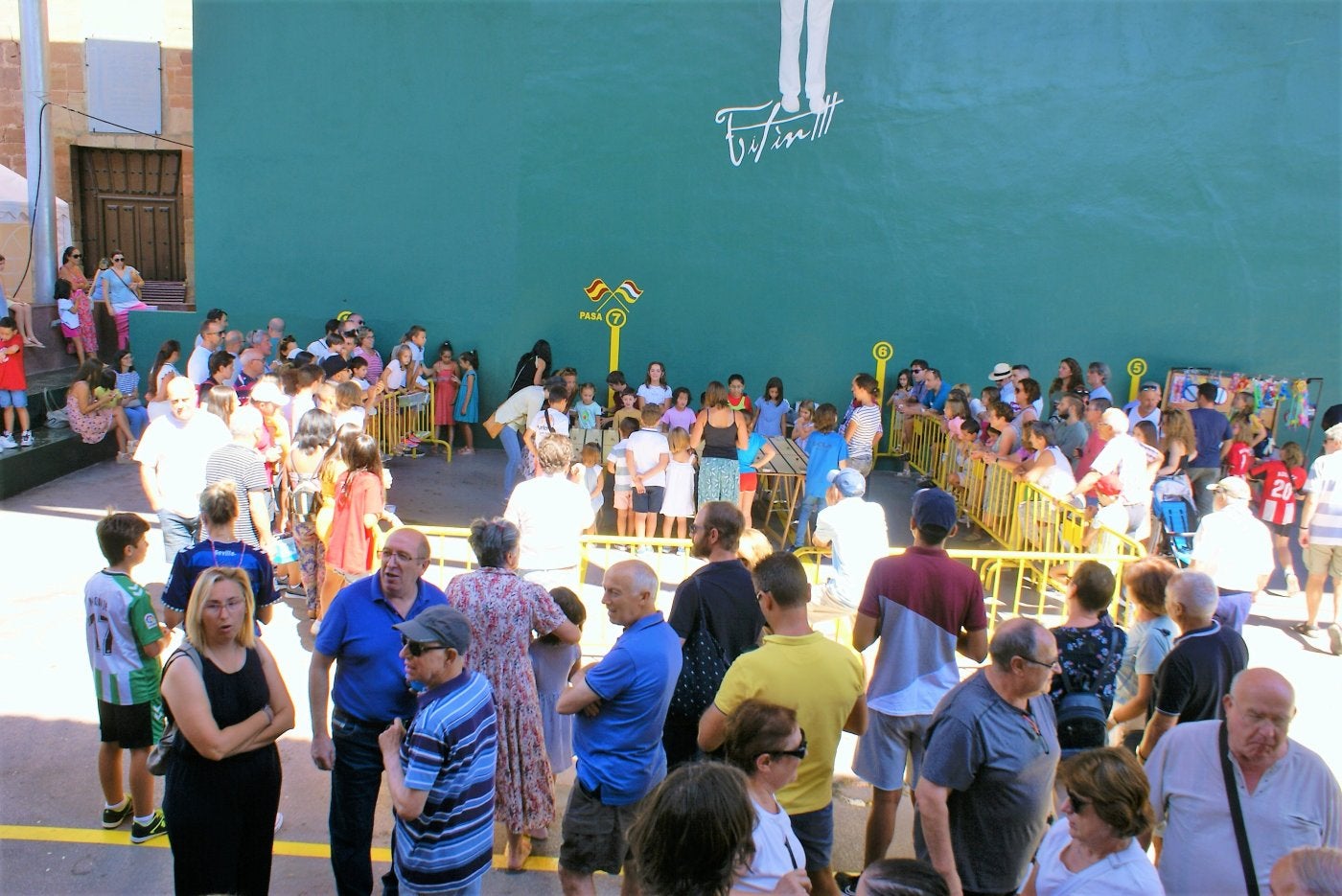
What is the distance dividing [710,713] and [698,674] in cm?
52

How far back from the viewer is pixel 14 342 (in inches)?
441

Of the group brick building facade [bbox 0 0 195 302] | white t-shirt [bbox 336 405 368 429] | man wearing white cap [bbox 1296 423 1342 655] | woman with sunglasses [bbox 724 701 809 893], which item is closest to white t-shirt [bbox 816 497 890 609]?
woman with sunglasses [bbox 724 701 809 893]

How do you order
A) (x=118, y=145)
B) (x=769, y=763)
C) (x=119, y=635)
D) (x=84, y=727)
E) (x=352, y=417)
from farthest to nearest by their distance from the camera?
(x=118, y=145) → (x=352, y=417) → (x=84, y=727) → (x=119, y=635) → (x=769, y=763)

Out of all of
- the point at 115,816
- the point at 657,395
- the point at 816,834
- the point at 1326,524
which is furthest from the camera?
the point at 657,395

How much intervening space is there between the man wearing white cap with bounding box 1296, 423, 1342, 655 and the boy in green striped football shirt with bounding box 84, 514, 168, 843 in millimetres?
8059

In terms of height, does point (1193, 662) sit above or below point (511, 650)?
above

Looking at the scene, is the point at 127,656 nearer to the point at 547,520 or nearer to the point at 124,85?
the point at 547,520

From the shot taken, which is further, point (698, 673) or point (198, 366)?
point (198, 366)

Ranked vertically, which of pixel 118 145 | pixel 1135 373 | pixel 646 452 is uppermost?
pixel 118 145

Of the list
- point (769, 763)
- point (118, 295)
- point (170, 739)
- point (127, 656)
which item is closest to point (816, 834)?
point (769, 763)

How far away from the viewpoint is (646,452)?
30.6 feet

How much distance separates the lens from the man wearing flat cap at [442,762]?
3.47 m

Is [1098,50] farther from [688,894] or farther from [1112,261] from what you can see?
[688,894]

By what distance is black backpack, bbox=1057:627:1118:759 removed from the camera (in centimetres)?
425
